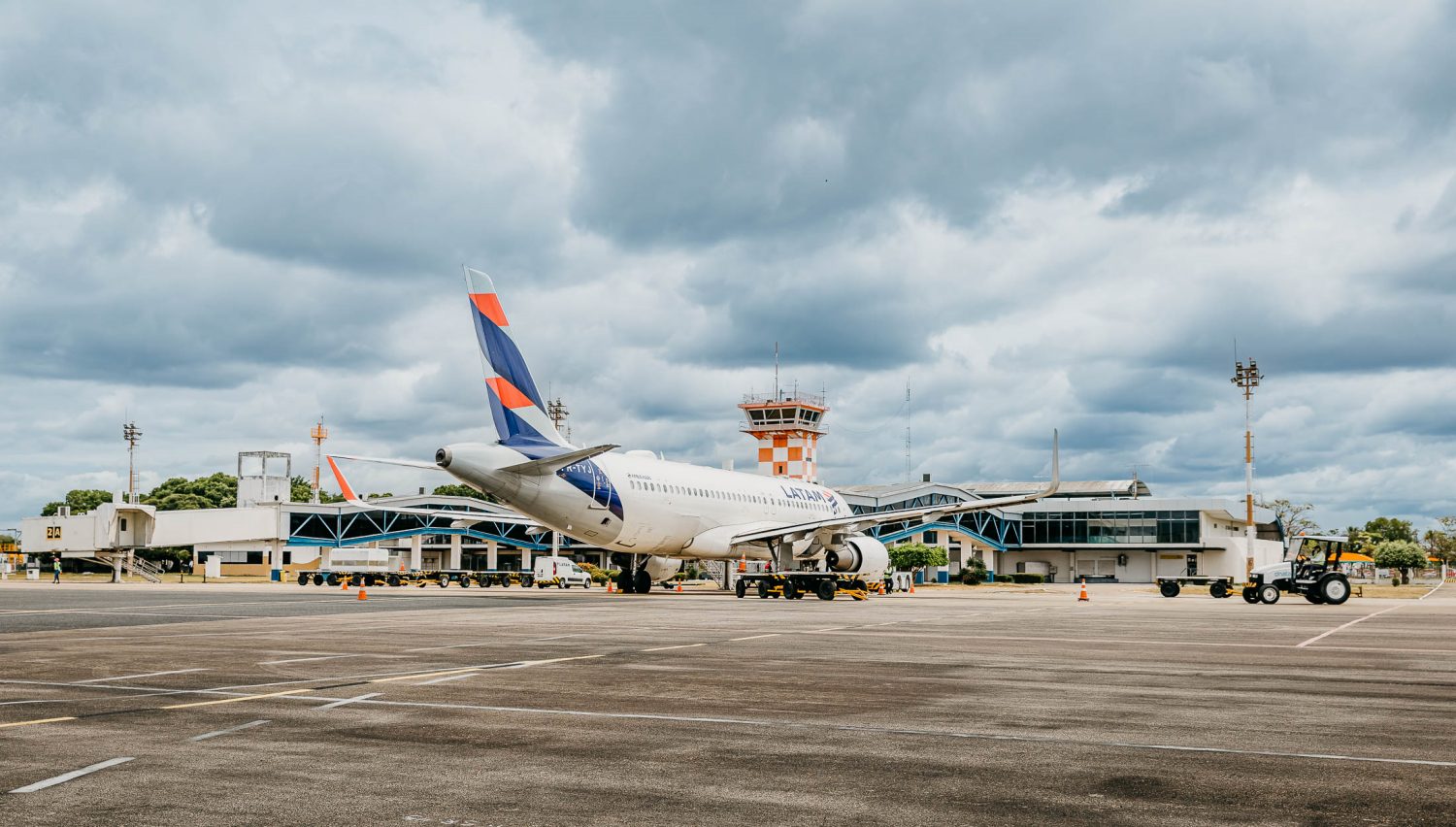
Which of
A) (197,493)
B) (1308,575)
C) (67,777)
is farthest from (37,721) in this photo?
(197,493)

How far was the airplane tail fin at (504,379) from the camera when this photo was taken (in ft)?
115

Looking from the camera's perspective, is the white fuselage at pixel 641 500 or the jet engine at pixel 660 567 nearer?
the white fuselage at pixel 641 500

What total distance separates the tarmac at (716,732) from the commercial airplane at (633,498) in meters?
16.6

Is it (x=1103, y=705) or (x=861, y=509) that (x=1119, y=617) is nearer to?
(x=1103, y=705)

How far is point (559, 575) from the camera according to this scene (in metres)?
68.2

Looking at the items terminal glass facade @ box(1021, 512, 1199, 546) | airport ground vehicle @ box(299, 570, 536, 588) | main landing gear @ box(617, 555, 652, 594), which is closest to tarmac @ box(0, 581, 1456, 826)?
main landing gear @ box(617, 555, 652, 594)

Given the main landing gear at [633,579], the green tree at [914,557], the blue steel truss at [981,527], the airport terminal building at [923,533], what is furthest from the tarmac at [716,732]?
the blue steel truss at [981,527]

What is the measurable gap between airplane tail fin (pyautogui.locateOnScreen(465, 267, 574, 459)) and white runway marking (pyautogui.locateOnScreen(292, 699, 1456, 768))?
25025mm

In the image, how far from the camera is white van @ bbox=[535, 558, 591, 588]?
65.9m

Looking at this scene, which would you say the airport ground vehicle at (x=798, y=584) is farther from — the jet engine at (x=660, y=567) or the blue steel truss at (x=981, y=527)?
the blue steel truss at (x=981, y=527)

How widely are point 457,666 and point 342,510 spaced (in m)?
89.8

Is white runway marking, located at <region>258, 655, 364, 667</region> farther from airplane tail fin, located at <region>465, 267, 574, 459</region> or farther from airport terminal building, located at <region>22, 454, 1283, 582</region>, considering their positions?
airport terminal building, located at <region>22, 454, 1283, 582</region>

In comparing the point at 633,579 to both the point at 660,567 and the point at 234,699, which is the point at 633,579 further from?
the point at 234,699

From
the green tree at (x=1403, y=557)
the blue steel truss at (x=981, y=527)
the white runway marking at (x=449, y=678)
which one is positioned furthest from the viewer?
the green tree at (x=1403, y=557)
